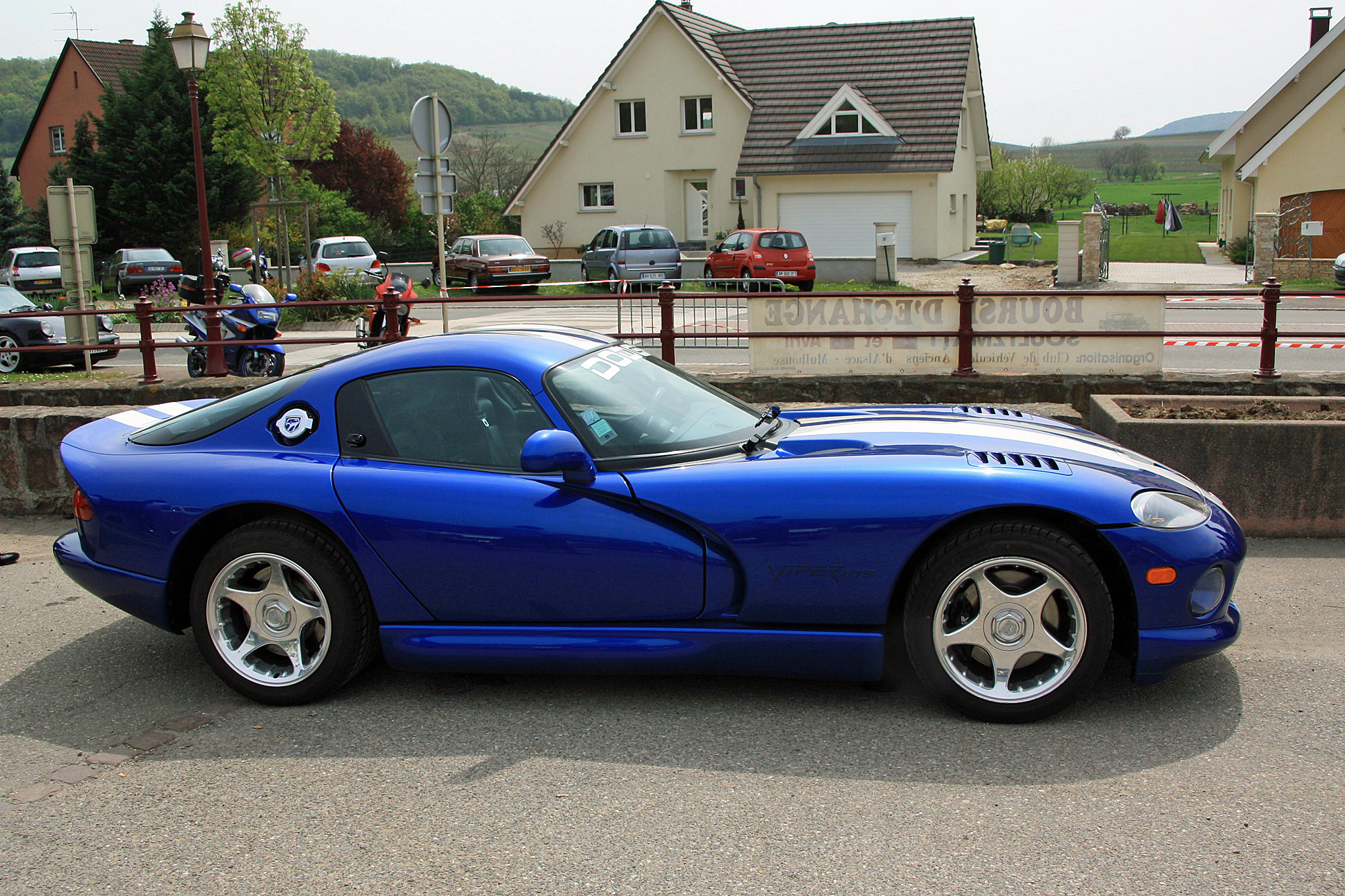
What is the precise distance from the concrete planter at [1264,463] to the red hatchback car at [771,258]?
→ 758 inches

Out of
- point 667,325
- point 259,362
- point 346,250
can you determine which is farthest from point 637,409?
point 346,250

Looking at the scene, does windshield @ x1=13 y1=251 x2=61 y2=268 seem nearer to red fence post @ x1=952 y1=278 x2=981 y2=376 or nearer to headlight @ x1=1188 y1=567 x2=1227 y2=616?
red fence post @ x1=952 y1=278 x2=981 y2=376

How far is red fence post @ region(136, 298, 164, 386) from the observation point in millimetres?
8820

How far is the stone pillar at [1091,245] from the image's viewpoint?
2544cm

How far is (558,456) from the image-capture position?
3.84 m

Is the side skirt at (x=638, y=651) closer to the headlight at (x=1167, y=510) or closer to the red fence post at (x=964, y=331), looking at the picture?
the headlight at (x=1167, y=510)

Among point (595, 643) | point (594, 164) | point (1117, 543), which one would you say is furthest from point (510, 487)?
point (594, 164)

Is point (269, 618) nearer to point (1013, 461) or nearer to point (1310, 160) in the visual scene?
point (1013, 461)

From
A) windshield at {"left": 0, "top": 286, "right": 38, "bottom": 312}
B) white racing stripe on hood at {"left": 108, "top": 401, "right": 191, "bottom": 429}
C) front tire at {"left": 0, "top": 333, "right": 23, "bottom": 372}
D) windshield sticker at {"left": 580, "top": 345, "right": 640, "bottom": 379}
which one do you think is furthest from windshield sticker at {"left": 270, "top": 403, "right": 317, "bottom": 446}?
front tire at {"left": 0, "top": 333, "right": 23, "bottom": 372}

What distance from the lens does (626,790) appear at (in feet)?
11.3

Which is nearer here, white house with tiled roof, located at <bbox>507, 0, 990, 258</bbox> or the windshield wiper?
the windshield wiper

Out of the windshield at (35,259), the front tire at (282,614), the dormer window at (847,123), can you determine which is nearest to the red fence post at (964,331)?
the front tire at (282,614)

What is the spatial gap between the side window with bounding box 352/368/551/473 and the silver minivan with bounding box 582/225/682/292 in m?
22.9

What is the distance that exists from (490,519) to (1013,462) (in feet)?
6.12
